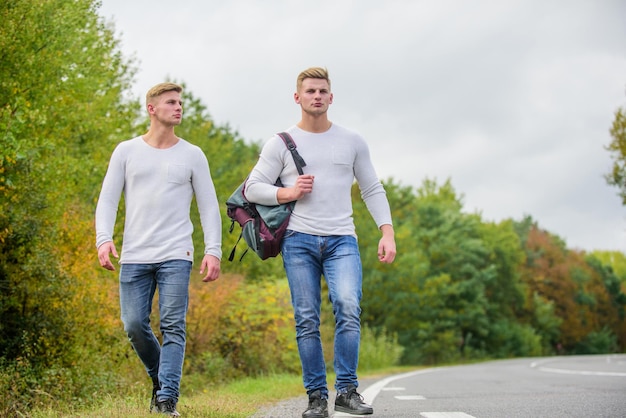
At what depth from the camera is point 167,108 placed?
6.17 meters

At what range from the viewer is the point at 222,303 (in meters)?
18.3

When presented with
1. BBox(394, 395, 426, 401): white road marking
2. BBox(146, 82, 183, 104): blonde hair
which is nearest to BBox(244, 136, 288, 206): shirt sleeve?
BBox(146, 82, 183, 104): blonde hair

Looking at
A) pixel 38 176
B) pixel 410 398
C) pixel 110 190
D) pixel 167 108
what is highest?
pixel 38 176

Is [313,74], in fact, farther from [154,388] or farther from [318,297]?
[154,388]

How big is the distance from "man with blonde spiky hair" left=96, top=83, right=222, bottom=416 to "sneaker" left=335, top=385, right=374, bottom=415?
3.55ft

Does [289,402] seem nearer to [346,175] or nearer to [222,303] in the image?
[346,175]

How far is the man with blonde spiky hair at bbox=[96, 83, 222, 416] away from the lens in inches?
236

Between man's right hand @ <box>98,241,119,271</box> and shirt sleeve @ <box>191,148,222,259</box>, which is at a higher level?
shirt sleeve @ <box>191,148,222,259</box>

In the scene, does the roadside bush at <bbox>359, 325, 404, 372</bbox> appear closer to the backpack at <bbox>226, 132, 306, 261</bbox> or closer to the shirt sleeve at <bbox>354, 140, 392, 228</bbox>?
the shirt sleeve at <bbox>354, 140, 392, 228</bbox>

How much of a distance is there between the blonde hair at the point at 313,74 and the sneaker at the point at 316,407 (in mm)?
2080

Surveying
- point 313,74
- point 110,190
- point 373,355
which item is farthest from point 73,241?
point 373,355

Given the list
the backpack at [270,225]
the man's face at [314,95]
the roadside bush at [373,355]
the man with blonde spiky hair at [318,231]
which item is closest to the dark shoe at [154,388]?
the man with blonde spiky hair at [318,231]

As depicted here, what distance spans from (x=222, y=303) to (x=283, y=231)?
12575 mm

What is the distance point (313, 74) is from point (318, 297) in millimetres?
1516
